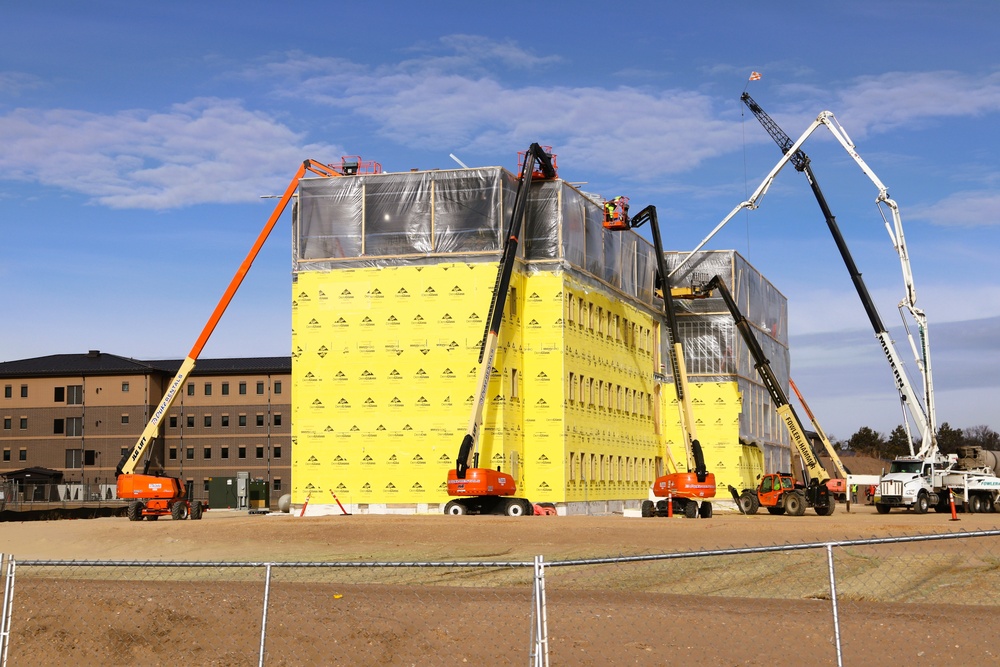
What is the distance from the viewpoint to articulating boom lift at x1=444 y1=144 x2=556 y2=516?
4766 cm

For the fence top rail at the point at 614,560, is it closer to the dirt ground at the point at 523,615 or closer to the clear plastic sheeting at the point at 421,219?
the dirt ground at the point at 523,615

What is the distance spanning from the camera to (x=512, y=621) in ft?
55.6

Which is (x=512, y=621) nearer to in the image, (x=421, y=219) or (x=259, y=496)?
(x=421, y=219)

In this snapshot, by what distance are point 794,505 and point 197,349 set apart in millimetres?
27797

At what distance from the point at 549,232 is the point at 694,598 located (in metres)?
37.1

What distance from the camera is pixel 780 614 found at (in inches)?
684

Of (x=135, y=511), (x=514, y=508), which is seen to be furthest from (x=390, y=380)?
(x=135, y=511)

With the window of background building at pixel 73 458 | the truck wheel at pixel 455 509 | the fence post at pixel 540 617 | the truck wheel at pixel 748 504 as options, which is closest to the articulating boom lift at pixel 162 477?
the truck wheel at pixel 455 509

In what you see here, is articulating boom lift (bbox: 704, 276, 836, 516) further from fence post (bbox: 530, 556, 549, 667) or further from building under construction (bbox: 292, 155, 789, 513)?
fence post (bbox: 530, 556, 549, 667)

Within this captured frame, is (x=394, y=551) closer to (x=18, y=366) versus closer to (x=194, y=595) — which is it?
(x=194, y=595)

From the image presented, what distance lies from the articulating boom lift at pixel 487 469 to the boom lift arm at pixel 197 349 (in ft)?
36.1

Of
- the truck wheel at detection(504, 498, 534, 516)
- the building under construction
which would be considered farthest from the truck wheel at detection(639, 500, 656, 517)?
the truck wheel at detection(504, 498, 534, 516)

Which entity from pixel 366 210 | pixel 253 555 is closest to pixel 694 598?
pixel 253 555

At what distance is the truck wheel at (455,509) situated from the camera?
160ft
